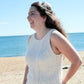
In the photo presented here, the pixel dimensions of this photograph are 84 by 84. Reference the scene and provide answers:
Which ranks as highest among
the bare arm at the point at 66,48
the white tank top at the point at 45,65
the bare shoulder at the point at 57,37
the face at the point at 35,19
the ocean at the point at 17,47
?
the face at the point at 35,19

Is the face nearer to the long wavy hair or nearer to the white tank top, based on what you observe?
the long wavy hair

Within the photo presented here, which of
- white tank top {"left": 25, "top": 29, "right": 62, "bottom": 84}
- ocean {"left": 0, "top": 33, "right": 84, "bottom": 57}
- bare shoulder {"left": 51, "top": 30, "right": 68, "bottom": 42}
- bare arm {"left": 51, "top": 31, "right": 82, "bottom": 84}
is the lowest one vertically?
ocean {"left": 0, "top": 33, "right": 84, "bottom": 57}

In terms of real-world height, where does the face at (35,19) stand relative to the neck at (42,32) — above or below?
above

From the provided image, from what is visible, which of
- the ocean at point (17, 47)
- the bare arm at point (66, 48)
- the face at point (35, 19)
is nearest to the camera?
the bare arm at point (66, 48)

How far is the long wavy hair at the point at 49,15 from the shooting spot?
236 centimetres

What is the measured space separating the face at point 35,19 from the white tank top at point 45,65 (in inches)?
5.8

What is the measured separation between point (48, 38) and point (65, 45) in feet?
0.68

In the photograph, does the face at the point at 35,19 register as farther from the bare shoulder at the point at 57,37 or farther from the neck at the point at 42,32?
the bare shoulder at the point at 57,37

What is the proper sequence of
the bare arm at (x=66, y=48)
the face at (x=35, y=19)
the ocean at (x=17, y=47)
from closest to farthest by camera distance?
1. the bare arm at (x=66, y=48)
2. the face at (x=35, y=19)
3. the ocean at (x=17, y=47)

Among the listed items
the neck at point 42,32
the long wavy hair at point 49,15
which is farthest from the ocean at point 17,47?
the neck at point 42,32

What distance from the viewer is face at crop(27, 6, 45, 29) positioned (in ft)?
7.66

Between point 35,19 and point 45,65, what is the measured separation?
503 mm

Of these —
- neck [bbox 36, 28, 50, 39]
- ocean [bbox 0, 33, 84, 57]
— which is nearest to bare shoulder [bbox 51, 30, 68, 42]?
neck [bbox 36, 28, 50, 39]

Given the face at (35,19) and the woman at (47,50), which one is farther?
the face at (35,19)
